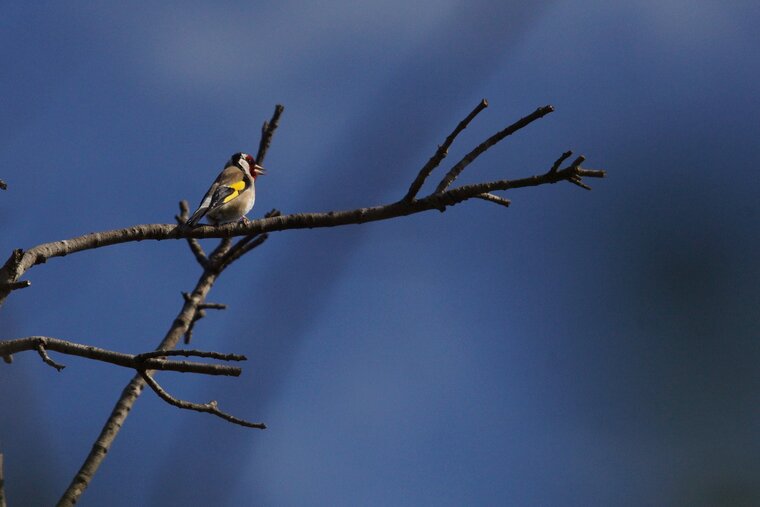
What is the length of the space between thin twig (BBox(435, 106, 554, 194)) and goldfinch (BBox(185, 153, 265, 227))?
9.81ft

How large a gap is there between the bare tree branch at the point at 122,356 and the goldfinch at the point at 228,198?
10.1ft

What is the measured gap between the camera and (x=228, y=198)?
6.19m

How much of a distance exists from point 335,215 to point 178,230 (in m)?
0.66

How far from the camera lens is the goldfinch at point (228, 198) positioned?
19.6 ft

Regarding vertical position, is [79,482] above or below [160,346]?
below

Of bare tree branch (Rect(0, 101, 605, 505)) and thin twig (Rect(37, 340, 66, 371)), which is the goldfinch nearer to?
bare tree branch (Rect(0, 101, 605, 505))

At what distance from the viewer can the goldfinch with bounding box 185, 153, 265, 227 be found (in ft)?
19.6

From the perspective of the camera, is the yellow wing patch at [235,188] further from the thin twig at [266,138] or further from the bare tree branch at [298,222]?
the bare tree branch at [298,222]

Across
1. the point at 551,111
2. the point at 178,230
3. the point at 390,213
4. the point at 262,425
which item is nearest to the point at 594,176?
the point at 551,111

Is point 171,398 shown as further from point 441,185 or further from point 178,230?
point 441,185

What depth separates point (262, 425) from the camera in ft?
8.58

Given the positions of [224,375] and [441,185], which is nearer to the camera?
[224,375]

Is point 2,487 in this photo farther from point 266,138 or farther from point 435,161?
point 266,138

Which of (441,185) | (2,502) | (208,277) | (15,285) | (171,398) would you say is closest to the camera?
(2,502)
